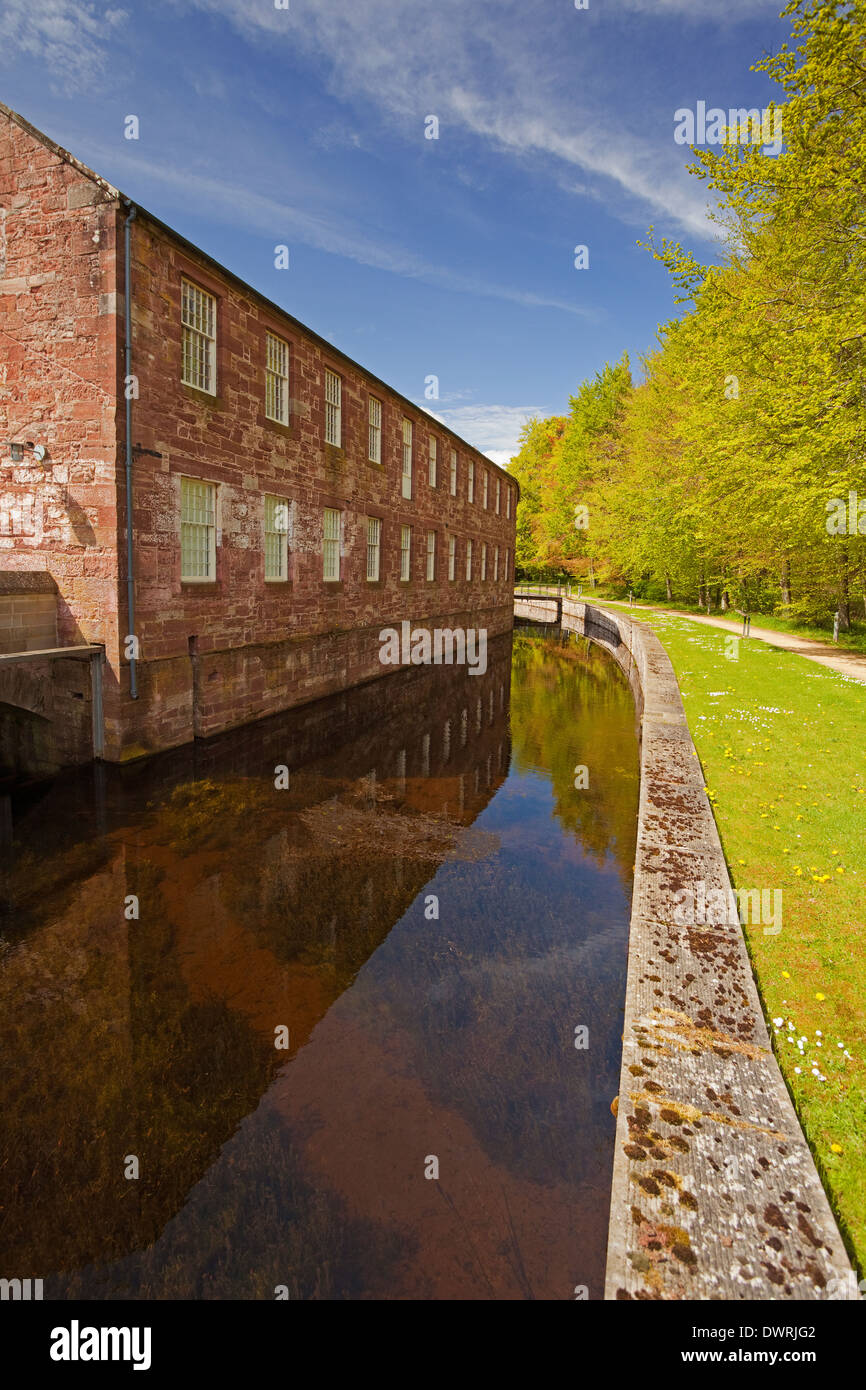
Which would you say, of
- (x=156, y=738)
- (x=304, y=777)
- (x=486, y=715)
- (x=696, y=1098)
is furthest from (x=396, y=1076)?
(x=486, y=715)

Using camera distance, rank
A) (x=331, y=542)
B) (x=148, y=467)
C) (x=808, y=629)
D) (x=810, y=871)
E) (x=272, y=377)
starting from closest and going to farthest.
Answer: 1. (x=810, y=871)
2. (x=148, y=467)
3. (x=272, y=377)
4. (x=331, y=542)
5. (x=808, y=629)

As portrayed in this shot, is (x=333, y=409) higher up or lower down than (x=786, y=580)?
higher up

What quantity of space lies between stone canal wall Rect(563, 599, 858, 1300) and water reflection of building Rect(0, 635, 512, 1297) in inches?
86.6

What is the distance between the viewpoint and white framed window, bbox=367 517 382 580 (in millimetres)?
19938

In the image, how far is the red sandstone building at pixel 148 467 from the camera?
10.3 metres

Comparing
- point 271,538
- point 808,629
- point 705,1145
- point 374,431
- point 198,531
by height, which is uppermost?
point 374,431

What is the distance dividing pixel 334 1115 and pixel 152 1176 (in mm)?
973

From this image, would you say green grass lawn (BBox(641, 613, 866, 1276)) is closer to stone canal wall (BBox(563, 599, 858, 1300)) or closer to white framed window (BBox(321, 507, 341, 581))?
stone canal wall (BBox(563, 599, 858, 1300))

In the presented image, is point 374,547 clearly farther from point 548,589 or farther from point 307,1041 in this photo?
point 548,589

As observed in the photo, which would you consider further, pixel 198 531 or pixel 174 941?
pixel 198 531

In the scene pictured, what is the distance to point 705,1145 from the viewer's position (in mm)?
3209

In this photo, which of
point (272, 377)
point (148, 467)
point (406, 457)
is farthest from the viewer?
point (406, 457)

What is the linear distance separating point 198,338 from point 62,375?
271 cm

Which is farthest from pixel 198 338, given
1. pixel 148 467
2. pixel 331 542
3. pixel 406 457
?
pixel 406 457
